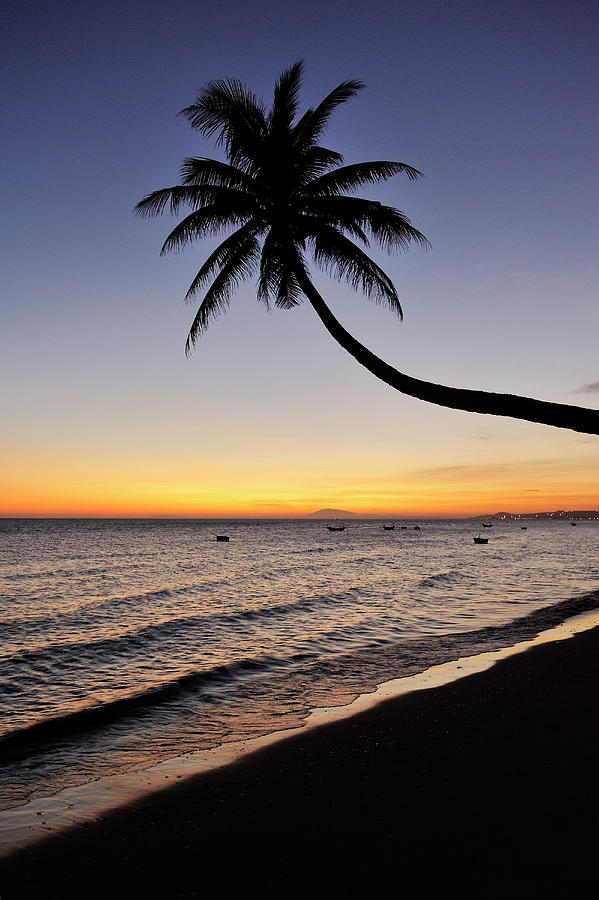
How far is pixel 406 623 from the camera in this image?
17.4 meters

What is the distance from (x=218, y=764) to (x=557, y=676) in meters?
5.97

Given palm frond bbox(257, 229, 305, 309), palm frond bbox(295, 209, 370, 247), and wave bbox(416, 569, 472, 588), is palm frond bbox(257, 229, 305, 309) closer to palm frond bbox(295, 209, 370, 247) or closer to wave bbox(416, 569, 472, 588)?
palm frond bbox(295, 209, 370, 247)

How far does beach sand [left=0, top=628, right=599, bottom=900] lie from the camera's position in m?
3.90

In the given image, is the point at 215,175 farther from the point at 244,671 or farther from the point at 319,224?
the point at 244,671

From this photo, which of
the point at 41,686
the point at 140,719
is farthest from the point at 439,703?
the point at 41,686

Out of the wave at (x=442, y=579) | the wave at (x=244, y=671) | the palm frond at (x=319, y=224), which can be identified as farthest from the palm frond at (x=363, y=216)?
the wave at (x=442, y=579)

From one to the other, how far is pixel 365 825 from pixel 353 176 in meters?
13.7

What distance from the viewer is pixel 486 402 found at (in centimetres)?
784

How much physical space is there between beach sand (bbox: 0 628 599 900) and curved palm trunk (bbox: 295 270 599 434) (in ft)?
11.9

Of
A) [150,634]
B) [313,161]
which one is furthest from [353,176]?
[150,634]

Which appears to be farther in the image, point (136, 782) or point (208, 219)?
point (208, 219)

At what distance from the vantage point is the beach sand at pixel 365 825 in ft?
12.8

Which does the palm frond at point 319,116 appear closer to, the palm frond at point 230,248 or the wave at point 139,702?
the palm frond at point 230,248

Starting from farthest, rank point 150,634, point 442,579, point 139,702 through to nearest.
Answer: point 442,579
point 150,634
point 139,702
